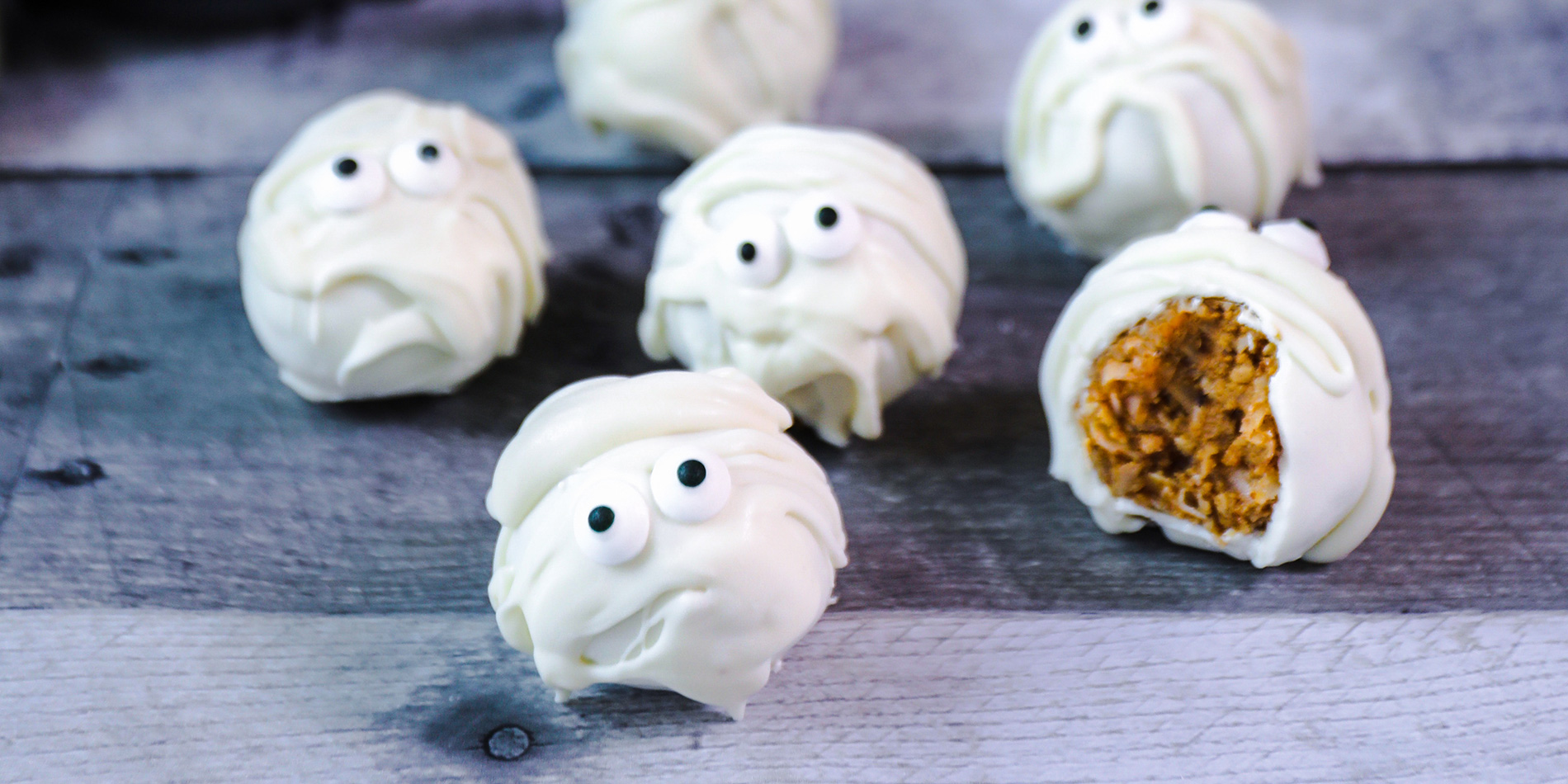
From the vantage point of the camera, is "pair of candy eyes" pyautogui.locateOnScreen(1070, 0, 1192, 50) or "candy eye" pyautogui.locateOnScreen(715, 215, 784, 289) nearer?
"candy eye" pyautogui.locateOnScreen(715, 215, 784, 289)

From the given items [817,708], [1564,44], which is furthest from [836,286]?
[1564,44]

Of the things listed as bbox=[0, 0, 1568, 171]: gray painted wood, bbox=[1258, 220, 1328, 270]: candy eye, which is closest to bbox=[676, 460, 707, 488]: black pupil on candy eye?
bbox=[1258, 220, 1328, 270]: candy eye

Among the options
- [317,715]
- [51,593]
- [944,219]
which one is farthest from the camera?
[944,219]

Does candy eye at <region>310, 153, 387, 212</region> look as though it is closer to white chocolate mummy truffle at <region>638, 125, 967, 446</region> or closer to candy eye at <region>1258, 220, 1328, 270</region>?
white chocolate mummy truffle at <region>638, 125, 967, 446</region>

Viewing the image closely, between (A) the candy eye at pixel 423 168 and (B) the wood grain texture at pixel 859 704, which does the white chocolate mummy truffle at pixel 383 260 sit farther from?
(B) the wood grain texture at pixel 859 704

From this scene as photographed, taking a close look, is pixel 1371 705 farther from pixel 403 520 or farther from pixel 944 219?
pixel 403 520

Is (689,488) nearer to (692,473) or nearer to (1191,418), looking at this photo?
(692,473)
